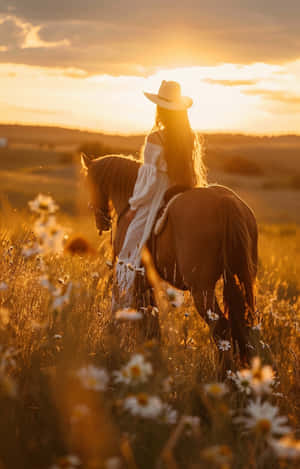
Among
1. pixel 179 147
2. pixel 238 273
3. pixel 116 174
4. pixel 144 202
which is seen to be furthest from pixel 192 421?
pixel 116 174

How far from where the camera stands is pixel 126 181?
15.7 ft

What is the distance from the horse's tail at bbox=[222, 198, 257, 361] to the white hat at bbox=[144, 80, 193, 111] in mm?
1054

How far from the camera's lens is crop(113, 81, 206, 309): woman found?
170 inches

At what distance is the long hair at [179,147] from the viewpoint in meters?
4.33

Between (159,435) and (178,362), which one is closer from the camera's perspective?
(159,435)

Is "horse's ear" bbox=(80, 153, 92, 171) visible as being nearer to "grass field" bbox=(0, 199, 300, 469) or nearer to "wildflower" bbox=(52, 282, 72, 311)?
"grass field" bbox=(0, 199, 300, 469)

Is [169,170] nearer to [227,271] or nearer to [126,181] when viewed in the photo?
[126,181]

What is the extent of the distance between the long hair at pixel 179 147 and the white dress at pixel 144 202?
8 centimetres

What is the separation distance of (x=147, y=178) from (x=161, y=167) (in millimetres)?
157

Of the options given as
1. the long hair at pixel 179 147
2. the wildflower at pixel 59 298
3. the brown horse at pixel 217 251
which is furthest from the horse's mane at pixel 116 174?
the wildflower at pixel 59 298

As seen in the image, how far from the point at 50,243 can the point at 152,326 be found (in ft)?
6.51

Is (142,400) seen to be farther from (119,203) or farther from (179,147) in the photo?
(119,203)

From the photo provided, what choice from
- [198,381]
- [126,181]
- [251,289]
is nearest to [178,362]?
[198,381]

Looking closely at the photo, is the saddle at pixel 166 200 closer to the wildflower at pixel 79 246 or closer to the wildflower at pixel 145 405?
the wildflower at pixel 145 405
